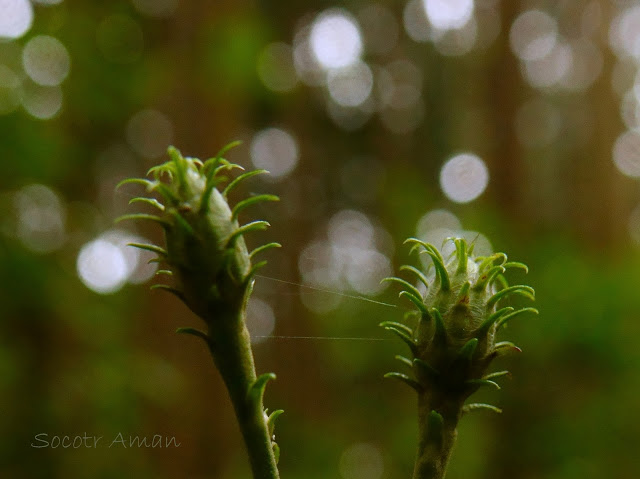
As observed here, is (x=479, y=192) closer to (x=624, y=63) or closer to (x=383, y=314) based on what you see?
(x=383, y=314)

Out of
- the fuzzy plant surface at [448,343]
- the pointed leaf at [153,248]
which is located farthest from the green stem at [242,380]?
the fuzzy plant surface at [448,343]

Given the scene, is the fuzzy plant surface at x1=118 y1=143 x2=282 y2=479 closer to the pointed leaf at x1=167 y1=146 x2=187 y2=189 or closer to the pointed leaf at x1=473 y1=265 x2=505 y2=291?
the pointed leaf at x1=167 y1=146 x2=187 y2=189

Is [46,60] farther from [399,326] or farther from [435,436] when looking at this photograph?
[435,436]

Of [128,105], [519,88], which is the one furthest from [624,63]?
[128,105]

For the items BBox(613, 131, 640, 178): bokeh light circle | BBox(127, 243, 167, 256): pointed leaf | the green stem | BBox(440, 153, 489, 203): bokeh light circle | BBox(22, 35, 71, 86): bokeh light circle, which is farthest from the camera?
BBox(613, 131, 640, 178): bokeh light circle

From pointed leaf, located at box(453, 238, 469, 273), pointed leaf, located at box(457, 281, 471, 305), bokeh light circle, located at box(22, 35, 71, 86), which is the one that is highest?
bokeh light circle, located at box(22, 35, 71, 86)

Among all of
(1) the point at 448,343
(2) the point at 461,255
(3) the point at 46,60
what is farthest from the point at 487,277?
(3) the point at 46,60

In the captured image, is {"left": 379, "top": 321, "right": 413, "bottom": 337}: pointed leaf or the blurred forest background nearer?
{"left": 379, "top": 321, "right": 413, "bottom": 337}: pointed leaf

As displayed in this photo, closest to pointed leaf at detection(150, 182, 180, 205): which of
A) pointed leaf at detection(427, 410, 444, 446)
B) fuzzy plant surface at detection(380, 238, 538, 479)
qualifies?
fuzzy plant surface at detection(380, 238, 538, 479)
